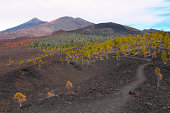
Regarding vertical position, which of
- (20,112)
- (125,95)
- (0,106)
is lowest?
(0,106)

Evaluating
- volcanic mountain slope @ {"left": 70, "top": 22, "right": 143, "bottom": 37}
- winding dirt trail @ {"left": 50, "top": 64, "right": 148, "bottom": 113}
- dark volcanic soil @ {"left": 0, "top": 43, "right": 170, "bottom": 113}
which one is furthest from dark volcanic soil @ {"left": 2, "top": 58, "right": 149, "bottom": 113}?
volcanic mountain slope @ {"left": 70, "top": 22, "right": 143, "bottom": 37}

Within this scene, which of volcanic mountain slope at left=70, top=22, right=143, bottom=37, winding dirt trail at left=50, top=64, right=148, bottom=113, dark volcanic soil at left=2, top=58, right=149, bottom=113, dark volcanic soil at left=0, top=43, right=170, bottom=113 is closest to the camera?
winding dirt trail at left=50, top=64, right=148, bottom=113

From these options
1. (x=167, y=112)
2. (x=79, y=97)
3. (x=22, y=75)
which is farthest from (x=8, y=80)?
(x=167, y=112)

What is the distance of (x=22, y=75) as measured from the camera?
20.8 metres

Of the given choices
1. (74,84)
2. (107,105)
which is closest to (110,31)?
(74,84)

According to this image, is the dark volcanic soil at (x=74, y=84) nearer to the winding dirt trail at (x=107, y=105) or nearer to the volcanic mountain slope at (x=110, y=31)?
the winding dirt trail at (x=107, y=105)

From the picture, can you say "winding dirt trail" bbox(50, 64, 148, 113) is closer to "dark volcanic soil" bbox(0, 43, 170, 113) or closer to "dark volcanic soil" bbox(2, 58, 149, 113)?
"dark volcanic soil" bbox(0, 43, 170, 113)

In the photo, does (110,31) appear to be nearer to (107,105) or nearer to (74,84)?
(74,84)

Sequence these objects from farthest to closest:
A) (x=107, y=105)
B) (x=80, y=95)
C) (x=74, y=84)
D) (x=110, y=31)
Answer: (x=110, y=31) → (x=74, y=84) → (x=80, y=95) → (x=107, y=105)

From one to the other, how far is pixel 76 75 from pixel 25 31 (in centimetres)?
18817

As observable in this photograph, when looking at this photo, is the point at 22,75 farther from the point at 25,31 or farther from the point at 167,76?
the point at 25,31

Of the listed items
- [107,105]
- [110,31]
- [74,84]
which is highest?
[110,31]

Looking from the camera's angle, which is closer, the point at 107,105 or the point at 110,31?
the point at 107,105

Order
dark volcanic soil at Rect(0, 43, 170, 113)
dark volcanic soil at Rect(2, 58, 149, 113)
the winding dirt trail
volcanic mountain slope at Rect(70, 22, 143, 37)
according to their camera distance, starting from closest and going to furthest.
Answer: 1. the winding dirt trail
2. dark volcanic soil at Rect(0, 43, 170, 113)
3. dark volcanic soil at Rect(2, 58, 149, 113)
4. volcanic mountain slope at Rect(70, 22, 143, 37)
